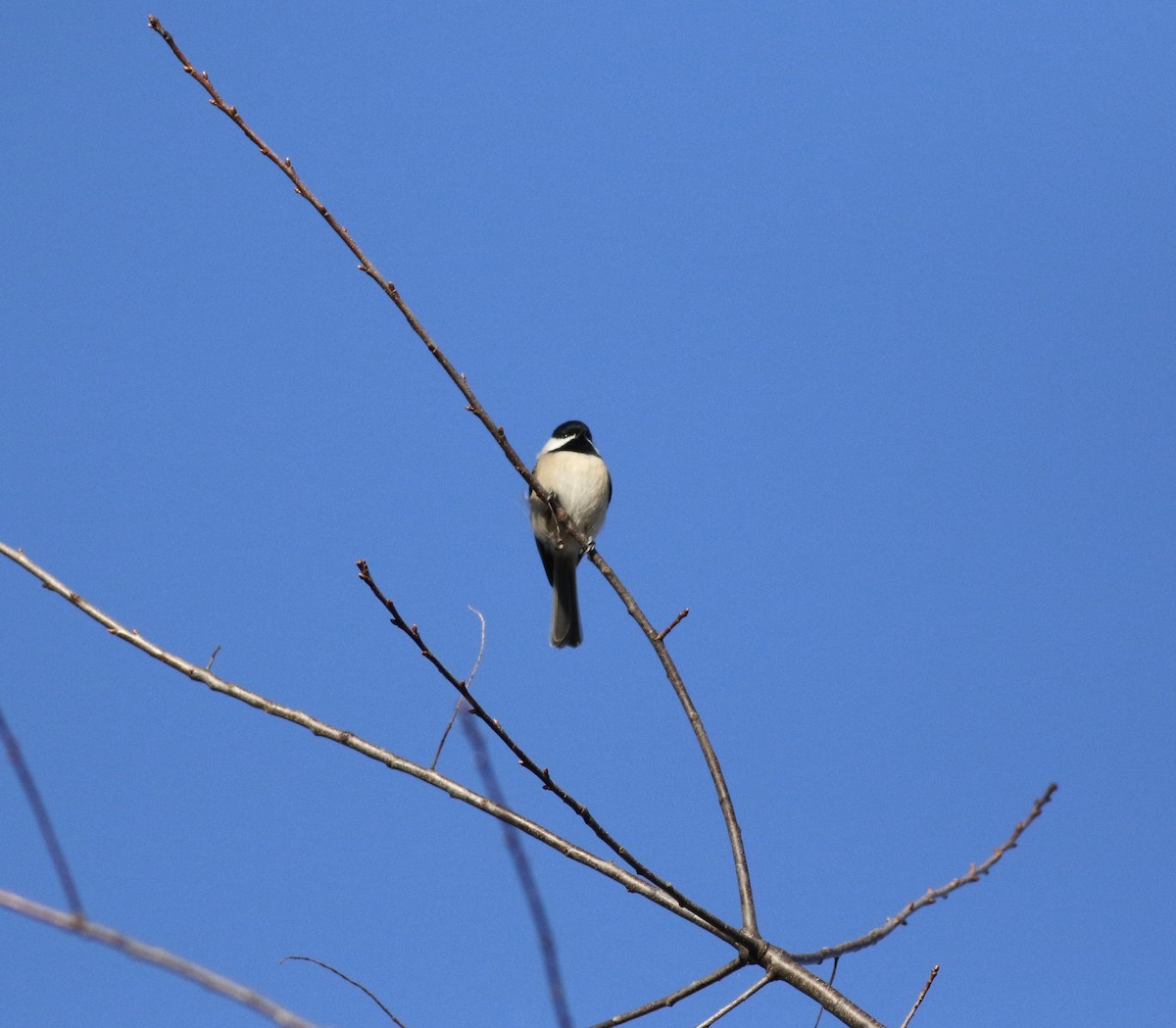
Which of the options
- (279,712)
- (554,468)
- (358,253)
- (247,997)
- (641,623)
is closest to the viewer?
(247,997)

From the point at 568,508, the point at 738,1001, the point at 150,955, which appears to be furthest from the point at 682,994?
the point at 568,508

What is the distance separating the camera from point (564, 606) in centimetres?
815

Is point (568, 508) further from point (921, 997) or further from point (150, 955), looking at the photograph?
point (150, 955)

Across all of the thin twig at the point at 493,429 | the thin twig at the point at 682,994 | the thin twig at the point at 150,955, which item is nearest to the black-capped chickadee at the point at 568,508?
the thin twig at the point at 493,429

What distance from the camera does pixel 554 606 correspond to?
321 inches

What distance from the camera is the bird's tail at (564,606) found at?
8.15 meters


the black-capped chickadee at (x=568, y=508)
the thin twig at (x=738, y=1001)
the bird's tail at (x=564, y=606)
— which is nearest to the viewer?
the thin twig at (x=738, y=1001)

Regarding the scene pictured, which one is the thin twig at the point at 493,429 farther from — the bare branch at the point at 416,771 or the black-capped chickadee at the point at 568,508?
the black-capped chickadee at the point at 568,508

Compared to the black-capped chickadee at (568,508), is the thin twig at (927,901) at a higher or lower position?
lower

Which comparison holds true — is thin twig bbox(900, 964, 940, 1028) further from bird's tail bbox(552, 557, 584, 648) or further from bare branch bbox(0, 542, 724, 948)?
bird's tail bbox(552, 557, 584, 648)

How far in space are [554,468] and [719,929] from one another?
18.2ft

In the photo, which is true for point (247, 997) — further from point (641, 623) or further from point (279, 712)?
point (641, 623)

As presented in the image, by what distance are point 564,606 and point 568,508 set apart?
751 millimetres

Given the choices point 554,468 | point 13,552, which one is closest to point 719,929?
point 13,552
